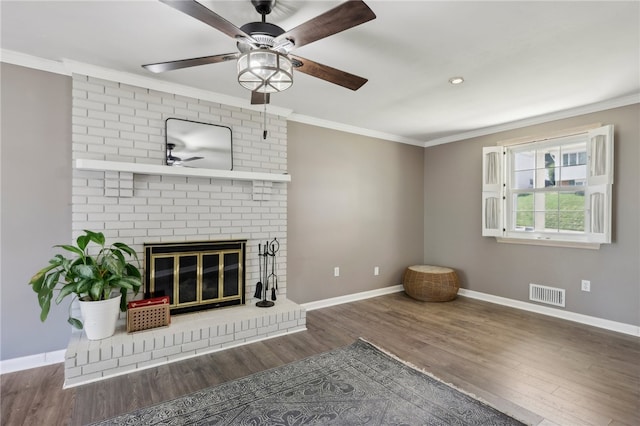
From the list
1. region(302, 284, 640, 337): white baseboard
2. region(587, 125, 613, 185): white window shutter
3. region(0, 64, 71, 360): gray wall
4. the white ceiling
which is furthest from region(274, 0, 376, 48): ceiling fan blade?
Answer: region(587, 125, 613, 185): white window shutter

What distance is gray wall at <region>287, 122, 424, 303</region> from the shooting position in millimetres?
3947

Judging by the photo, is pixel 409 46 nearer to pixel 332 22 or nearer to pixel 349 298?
pixel 332 22

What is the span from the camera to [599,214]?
3326 mm

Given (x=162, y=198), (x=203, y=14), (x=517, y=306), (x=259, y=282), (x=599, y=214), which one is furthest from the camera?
(x=517, y=306)

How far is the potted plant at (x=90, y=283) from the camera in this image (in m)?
2.27

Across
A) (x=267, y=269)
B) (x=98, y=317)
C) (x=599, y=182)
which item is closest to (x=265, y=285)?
(x=267, y=269)

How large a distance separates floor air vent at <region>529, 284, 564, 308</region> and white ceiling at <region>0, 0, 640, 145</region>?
2138 mm

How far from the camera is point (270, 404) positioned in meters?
2.04

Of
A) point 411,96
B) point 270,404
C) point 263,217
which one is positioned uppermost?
point 411,96

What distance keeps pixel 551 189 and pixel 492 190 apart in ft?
2.12

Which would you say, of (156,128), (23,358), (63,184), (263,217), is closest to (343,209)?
(263,217)

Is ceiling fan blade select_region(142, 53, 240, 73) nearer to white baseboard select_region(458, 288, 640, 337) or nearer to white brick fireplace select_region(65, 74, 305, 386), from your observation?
white brick fireplace select_region(65, 74, 305, 386)

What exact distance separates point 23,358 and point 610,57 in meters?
5.11

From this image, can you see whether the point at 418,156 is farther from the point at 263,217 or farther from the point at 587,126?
the point at 263,217
